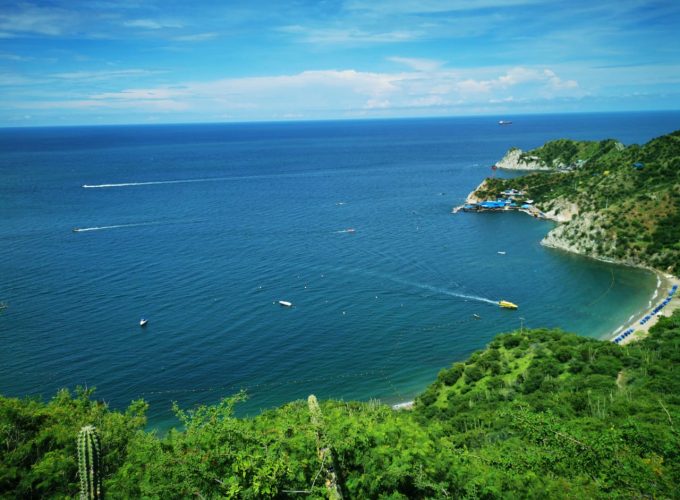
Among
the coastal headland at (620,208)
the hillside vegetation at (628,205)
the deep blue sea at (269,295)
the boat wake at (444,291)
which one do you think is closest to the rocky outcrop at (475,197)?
the coastal headland at (620,208)

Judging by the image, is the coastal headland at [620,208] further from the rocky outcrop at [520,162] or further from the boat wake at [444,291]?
the rocky outcrop at [520,162]

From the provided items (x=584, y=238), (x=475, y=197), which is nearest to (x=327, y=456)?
(x=584, y=238)

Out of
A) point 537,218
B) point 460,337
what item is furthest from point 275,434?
point 537,218

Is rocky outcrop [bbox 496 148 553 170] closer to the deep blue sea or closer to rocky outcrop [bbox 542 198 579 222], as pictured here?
rocky outcrop [bbox 542 198 579 222]

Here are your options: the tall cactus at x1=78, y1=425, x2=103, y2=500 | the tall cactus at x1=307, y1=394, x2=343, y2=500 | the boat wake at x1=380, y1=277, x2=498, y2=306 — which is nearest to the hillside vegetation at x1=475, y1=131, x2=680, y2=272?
the boat wake at x1=380, y1=277, x2=498, y2=306

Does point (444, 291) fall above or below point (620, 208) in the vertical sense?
below

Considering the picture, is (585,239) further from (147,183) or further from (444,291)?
(147,183)

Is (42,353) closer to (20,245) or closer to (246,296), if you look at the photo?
(246,296)
